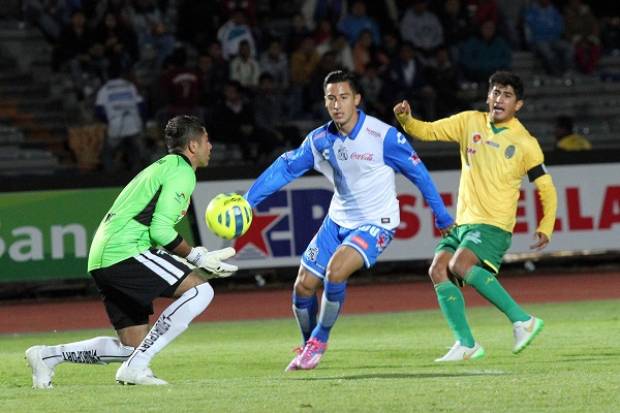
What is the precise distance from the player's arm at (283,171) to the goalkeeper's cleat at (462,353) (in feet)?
6.06

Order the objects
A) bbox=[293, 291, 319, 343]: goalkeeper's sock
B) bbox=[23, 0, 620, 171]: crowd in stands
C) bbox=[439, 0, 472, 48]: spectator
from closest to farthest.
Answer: bbox=[293, 291, 319, 343]: goalkeeper's sock → bbox=[23, 0, 620, 171]: crowd in stands → bbox=[439, 0, 472, 48]: spectator

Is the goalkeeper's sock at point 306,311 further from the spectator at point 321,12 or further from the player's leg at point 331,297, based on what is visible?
the spectator at point 321,12

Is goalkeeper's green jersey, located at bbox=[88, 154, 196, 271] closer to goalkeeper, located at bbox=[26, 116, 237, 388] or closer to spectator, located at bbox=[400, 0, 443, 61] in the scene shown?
goalkeeper, located at bbox=[26, 116, 237, 388]

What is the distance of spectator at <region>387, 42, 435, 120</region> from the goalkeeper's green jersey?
534 inches

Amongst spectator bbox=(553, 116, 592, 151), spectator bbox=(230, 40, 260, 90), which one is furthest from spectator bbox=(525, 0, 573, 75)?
spectator bbox=(230, 40, 260, 90)

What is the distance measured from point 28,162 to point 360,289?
5.53 m

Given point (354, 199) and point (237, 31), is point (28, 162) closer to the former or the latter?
point (237, 31)

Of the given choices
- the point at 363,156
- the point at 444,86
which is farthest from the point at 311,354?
the point at 444,86

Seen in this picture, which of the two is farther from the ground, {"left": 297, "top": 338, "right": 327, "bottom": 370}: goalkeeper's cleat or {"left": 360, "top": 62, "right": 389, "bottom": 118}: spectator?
{"left": 297, "top": 338, "right": 327, "bottom": 370}: goalkeeper's cleat

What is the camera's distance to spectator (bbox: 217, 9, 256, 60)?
22922 millimetres

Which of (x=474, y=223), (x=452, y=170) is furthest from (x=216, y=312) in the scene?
(x=474, y=223)

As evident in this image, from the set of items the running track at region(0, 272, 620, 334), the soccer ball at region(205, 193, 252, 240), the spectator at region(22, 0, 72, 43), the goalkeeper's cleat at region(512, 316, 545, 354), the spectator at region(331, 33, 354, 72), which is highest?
the soccer ball at region(205, 193, 252, 240)

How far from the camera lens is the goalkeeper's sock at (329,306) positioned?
10.7m

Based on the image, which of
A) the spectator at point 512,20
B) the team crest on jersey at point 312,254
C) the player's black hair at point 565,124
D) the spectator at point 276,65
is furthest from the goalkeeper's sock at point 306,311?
the spectator at point 512,20
